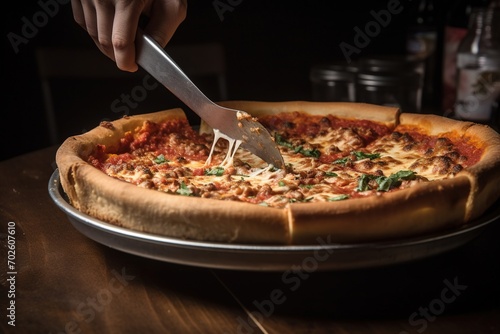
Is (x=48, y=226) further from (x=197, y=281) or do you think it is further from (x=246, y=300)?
(x=246, y=300)

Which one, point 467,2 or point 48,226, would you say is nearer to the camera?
point 48,226

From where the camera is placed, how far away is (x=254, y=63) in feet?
16.1

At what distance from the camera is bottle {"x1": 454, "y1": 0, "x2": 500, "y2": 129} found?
11.0 ft

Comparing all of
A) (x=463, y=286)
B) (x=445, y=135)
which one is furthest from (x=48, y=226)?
(x=445, y=135)

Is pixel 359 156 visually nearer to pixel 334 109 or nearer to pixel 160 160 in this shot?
pixel 334 109

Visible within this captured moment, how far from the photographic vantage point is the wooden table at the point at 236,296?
144 cm

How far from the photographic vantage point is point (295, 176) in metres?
2.05

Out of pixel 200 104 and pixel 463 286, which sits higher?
pixel 200 104

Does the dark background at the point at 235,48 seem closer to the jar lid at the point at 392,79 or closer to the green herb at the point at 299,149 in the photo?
the jar lid at the point at 392,79

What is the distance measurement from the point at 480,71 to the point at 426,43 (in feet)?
1.59

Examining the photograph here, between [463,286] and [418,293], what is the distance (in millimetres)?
124

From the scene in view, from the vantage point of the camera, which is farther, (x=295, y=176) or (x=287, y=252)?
(x=295, y=176)

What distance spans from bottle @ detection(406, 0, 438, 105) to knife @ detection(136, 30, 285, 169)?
1.94m

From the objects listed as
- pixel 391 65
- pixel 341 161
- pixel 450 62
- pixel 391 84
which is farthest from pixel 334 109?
pixel 450 62
